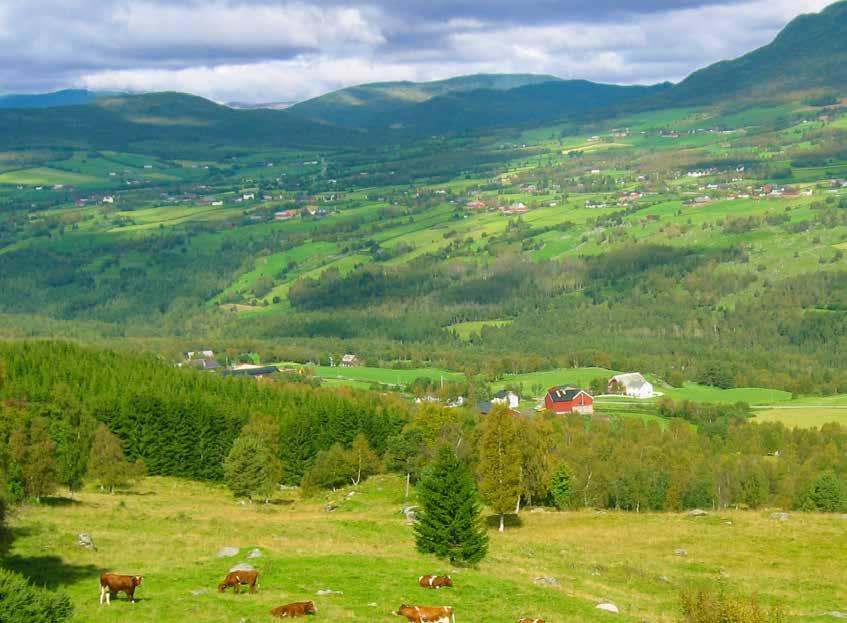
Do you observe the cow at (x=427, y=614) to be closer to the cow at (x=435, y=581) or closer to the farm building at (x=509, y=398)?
the cow at (x=435, y=581)

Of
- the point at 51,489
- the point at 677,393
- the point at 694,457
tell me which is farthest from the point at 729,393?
the point at 51,489

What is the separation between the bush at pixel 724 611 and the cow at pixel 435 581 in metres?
12.4

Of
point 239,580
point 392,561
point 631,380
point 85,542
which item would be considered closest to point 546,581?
point 392,561

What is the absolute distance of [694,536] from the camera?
69.8 metres

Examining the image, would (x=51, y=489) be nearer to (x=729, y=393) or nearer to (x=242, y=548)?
(x=242, y=548)

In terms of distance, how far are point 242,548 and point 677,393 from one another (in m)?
132

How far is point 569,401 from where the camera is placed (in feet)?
507

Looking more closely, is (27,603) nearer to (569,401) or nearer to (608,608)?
(608,608)

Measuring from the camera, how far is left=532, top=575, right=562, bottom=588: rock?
48531 millimetres

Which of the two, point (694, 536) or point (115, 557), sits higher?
point (115, 557)

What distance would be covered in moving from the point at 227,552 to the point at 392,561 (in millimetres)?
8387

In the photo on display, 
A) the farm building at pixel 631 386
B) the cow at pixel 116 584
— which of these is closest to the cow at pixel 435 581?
the cow at pixel 116 584

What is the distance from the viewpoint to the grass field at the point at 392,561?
134 ft

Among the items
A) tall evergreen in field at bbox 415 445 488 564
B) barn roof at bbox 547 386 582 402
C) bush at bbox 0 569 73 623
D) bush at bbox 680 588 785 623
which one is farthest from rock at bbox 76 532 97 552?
barn roof at bbox 547 386 582 402
